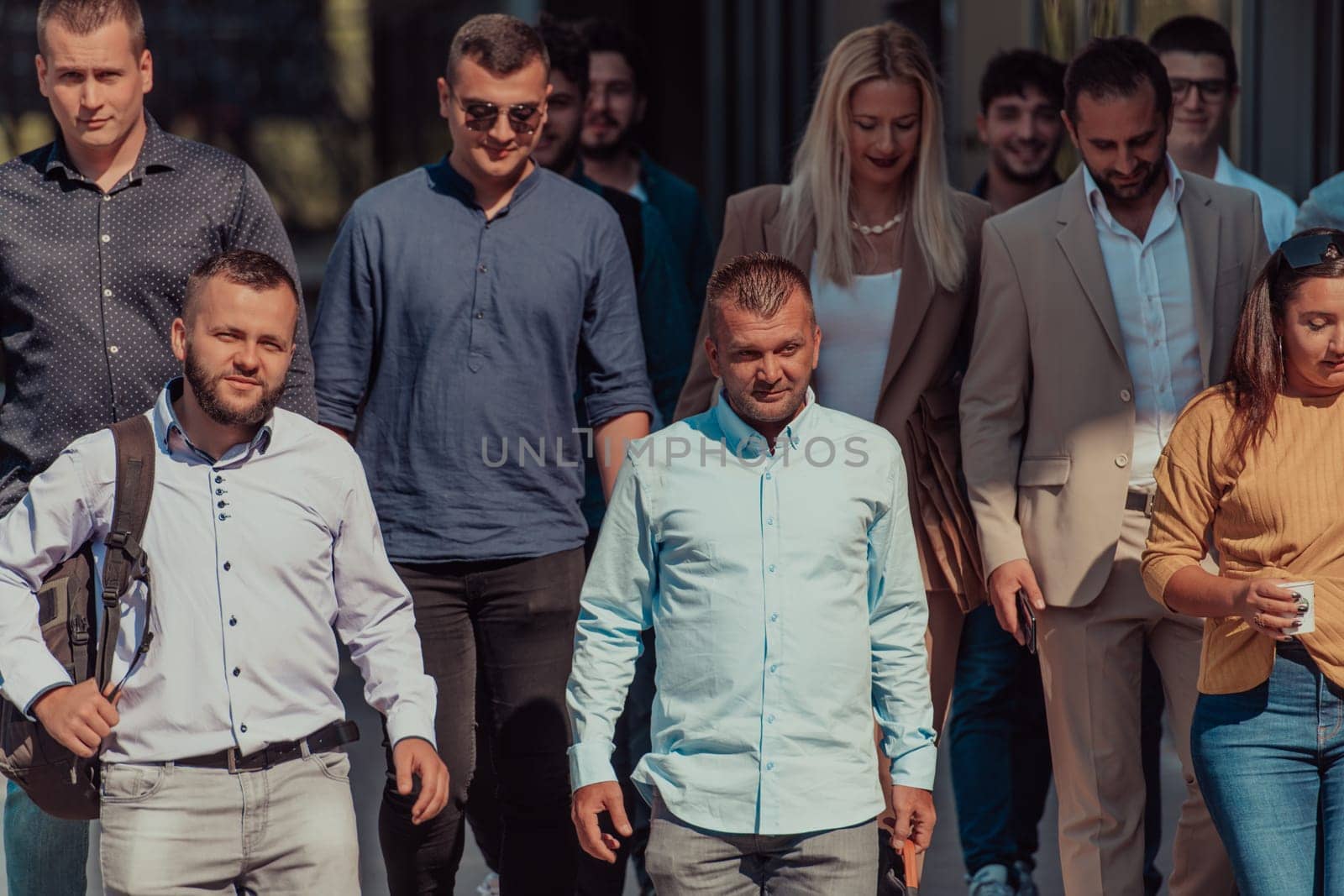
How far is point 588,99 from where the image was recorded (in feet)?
20.3

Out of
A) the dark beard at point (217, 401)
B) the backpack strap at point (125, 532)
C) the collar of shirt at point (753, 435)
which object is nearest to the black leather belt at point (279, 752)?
the backpack strap at point (125, 532)

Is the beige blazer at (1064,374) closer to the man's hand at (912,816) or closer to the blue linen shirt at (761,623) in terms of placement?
the blue linen shirt at (761,623)

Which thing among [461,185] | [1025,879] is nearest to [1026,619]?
[1025,879]

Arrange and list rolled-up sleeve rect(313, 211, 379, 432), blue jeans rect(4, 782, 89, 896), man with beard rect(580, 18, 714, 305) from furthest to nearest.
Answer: man with beard rect(580, 18, 714, 305) < rolled-up sleeve rect(313, 211, 379, 432) < blue jeans rect(4, 782, 89, 896)

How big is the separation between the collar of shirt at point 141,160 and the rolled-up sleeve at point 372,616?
2.95 ft

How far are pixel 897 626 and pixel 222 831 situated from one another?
135 centimetres

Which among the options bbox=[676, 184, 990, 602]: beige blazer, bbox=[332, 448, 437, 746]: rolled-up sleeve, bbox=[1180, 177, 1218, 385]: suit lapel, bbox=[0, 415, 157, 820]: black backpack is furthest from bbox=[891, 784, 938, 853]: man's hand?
bbox=[0, 415, 157, 820]: black backpack

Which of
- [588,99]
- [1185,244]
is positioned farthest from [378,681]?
[588,99]

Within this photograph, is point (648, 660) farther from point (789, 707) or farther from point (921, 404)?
point (789, 707)

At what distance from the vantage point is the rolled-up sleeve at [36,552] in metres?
3.44

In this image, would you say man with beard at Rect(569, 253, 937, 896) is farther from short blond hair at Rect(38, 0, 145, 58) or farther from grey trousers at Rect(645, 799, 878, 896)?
short blond hair at Rect(38, 0, 145, 58)

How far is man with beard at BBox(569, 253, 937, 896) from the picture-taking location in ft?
11.7

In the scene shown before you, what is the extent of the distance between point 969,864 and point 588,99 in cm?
270

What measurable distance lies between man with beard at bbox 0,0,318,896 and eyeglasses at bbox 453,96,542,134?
1.83 feet
